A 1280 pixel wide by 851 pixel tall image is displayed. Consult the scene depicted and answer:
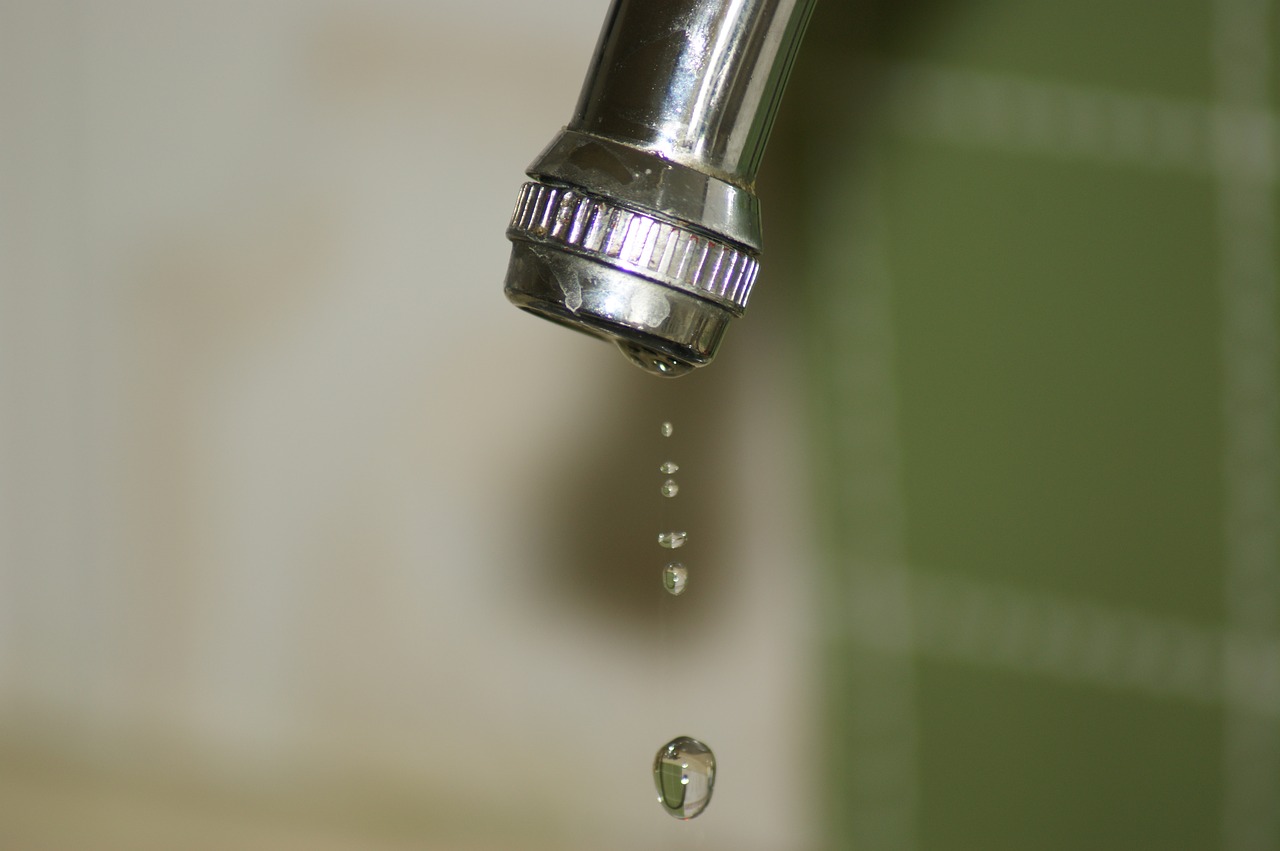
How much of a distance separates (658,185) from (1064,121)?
0.47 m

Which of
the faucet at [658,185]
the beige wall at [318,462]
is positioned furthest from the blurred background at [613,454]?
the faucet at [658,185]

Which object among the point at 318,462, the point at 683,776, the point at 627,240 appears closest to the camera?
the point at 627,240

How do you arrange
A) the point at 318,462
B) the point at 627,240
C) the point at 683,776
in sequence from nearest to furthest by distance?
the point at 627,240, the point at 683,776, the point at 318,462

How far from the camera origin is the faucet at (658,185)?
0.24 m

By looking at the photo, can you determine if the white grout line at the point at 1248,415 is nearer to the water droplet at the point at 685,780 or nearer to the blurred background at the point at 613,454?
the blurred background at the point at 613,454

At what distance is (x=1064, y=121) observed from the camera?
0.65 metres

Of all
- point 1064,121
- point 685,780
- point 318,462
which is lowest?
point 685,780

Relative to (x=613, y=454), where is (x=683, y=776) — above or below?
below

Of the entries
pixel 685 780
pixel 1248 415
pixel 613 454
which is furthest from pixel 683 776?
pixel 1248 415

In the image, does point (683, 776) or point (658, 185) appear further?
point (683, 776)

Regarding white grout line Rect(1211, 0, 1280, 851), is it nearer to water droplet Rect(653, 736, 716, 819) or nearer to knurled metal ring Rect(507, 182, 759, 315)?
A: water droplet Rect(653, 736, 716, 819)

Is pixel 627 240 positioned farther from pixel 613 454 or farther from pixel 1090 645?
pixel 1090 645

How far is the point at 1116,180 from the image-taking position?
2.12 ft

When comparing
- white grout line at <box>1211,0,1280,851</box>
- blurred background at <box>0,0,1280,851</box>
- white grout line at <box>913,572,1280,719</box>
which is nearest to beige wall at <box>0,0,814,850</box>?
blurred background at <box>0,0,1280,851</box>
